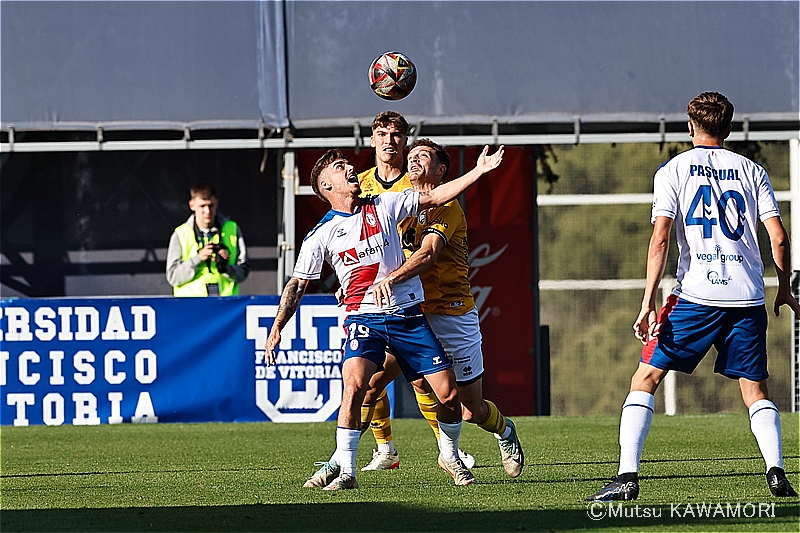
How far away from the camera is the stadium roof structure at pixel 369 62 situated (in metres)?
13.2

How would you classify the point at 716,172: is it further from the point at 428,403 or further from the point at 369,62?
the point at 369,62

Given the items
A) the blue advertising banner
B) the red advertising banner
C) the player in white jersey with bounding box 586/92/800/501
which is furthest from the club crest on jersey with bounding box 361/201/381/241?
the red advertising banner

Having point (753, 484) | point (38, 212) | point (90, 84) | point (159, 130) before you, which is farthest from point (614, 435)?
point (38, 212)

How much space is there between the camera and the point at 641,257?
14.6 m

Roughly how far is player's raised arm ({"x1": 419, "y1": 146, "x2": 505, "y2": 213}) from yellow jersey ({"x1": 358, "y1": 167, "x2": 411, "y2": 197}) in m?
0.82

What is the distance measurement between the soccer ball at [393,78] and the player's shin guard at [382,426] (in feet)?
7.60

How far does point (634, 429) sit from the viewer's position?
632 cm

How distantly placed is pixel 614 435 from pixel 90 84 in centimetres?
665

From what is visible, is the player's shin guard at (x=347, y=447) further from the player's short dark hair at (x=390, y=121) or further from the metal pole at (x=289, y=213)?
the metal pole at (x=289, y=213)

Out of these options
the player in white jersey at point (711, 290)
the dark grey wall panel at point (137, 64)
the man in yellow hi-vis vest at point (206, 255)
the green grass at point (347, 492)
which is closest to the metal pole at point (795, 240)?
the green grass at point (347, 492)

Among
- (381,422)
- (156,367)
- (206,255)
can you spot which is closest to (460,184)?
(381,422)

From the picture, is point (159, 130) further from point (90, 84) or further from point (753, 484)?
point (753, 484)

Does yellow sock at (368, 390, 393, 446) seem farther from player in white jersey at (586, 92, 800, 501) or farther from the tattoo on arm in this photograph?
player in white jersey at (586, 92, 800, 501)
